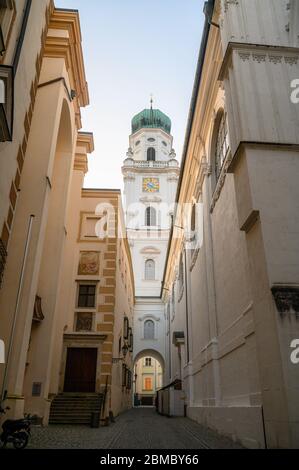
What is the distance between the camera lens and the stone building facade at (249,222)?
5680mm

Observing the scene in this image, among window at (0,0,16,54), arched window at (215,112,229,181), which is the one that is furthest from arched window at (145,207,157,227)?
window at (0,0,16,54)

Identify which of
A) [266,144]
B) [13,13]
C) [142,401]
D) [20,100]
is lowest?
[142,401]

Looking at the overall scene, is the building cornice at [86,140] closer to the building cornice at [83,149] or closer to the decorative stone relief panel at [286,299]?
the building cornice at [83,149]

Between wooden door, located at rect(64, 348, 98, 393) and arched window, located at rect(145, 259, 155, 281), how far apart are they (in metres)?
24.8

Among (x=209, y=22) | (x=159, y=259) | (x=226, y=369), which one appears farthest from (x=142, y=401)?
(x=209, y=22)

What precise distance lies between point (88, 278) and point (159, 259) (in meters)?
24.8

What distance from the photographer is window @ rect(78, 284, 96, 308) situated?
677 inches

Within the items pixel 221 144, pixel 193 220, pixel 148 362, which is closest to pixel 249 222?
pixel 221 144

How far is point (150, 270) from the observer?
137 ft

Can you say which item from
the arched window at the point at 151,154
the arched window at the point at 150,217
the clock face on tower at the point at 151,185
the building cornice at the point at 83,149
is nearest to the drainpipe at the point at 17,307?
the building cornice at the point at 83,149

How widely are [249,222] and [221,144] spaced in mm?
5912

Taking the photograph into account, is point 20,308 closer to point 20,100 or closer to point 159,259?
point 20,100

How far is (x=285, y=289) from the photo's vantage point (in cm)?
571

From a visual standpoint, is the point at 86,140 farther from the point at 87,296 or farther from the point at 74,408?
the point at 74,408
